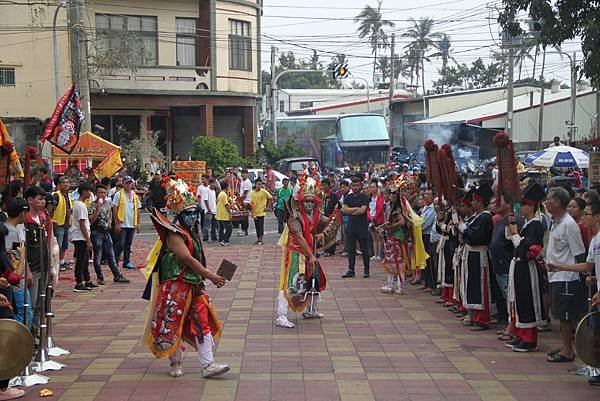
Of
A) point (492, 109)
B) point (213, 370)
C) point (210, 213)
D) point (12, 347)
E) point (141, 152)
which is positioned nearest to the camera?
point (12, 347)

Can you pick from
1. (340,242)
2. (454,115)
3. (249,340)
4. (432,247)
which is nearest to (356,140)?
(454,115)

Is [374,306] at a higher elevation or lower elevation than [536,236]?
lower

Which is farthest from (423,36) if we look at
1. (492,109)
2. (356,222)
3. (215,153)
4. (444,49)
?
(356,222)

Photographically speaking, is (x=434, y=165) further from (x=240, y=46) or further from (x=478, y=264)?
(x=240, y=46)

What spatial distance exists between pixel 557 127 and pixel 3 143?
131 ft

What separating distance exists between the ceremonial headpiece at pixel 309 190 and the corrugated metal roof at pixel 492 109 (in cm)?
3296

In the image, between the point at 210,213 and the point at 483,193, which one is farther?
the point at 210,213

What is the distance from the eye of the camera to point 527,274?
359 inches

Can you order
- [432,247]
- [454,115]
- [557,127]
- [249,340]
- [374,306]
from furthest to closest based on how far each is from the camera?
[454,115]
[557,127]
[432,247]
[374,306]
[249,340]

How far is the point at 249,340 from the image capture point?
32.2ft

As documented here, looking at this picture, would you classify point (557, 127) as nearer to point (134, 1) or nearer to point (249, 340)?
point (134, 1)

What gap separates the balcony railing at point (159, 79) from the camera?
1433 inches

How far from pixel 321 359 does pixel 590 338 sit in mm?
2716

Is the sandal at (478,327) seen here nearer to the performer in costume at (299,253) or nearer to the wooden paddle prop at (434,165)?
the performer in costume at (299,253)
